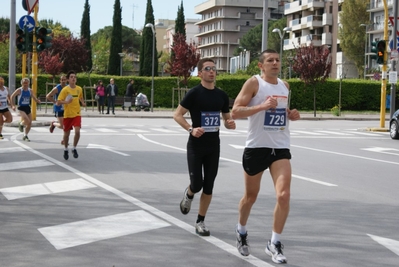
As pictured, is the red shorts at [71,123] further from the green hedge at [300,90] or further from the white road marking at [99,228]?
the green hedge at [300,90]

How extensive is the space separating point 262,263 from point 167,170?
7.86m

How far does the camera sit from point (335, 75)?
9844 cm

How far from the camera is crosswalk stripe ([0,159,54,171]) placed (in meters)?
14.8

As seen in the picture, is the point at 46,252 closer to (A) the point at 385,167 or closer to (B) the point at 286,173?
(B) the point at 286,173

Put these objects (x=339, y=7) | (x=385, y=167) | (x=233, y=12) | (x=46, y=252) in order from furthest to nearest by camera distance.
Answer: (x=233, y=12)
(x=339, y=7)
(x=385, y=167)
(x=46, y=252)

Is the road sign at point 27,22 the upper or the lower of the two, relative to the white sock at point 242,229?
upper

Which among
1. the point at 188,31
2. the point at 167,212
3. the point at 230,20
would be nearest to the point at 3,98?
the point at 167,212

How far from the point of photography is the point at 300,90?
176ft

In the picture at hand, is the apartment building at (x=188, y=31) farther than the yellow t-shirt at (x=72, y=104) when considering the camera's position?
Yes

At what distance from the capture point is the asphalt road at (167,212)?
277 inches

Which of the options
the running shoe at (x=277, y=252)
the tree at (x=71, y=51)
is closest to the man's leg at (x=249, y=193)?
the running shoe at (x=277, y=252)

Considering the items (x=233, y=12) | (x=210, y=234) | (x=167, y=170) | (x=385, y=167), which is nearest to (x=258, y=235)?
(x=210, y=234)

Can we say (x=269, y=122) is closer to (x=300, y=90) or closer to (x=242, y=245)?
(x=242, y=245)

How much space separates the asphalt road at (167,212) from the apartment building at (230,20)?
127197 millimetres
